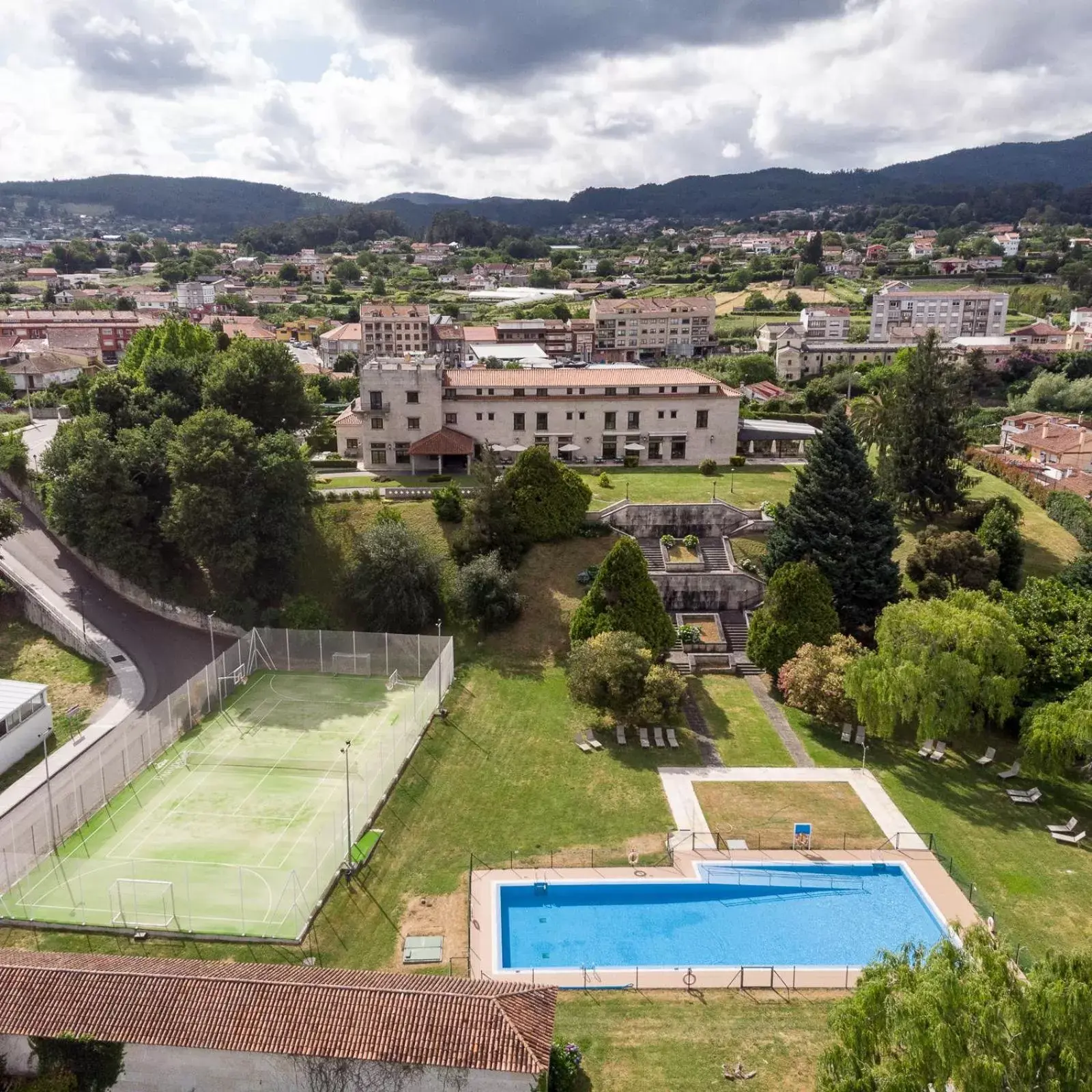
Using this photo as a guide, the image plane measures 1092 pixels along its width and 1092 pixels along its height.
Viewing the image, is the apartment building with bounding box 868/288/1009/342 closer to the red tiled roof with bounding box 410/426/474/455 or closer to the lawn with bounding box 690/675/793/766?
the red tiled roof with bounding box 410/426/474/455

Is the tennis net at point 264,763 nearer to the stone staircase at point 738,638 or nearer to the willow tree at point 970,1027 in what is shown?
the stone staircase at point 738,638

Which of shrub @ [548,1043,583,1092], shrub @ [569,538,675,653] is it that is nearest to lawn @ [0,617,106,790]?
shrub @ [569,538,675,653]

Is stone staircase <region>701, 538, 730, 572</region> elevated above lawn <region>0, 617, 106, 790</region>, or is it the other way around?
stone staircase <region>701, 538, 730, 572</region>

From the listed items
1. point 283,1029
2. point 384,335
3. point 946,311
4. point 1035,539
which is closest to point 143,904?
point 283,1029

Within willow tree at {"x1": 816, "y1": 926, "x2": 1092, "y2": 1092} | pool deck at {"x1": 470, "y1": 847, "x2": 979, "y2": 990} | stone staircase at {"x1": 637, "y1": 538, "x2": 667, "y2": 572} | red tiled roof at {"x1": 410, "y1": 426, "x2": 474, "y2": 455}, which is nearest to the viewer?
willow tree at {"x1": 816, "y1": 926, "x2": 1092, "y2": 1092}

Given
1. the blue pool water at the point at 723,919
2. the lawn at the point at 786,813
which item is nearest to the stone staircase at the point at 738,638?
the lawn at the point at 786,813

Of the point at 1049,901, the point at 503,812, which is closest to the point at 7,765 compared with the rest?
the point at 503,812
